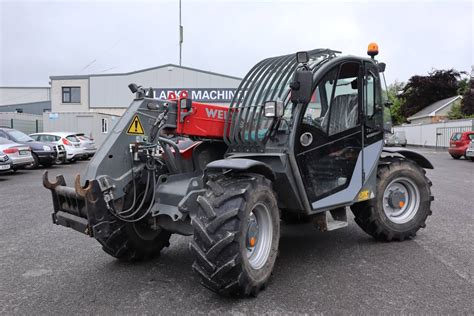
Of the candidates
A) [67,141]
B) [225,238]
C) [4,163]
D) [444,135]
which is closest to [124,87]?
[67,141]

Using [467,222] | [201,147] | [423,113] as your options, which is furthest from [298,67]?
[423,113]

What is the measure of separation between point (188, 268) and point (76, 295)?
1.25m

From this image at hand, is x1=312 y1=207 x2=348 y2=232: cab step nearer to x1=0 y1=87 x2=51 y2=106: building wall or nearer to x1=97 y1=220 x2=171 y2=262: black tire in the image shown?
x1=97 y1=220 x2=171 y2=262: black tire

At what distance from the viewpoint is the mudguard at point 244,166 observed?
3800 mm

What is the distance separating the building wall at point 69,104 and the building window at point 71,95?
28 cm

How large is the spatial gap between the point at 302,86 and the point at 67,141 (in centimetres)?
1820

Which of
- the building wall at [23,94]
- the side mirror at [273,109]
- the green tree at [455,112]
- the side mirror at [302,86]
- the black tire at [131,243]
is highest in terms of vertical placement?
the building wall at [23,94]

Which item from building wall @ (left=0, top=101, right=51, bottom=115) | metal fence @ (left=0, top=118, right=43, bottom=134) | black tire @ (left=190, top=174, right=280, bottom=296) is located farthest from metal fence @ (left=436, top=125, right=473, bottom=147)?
building wall @ (left=0, top=101, right=51, bottom=115)

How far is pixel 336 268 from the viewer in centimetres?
467

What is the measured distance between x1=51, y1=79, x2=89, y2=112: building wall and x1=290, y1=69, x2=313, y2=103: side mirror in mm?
33933

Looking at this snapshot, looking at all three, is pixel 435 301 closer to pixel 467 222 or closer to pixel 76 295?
pixel 76 295

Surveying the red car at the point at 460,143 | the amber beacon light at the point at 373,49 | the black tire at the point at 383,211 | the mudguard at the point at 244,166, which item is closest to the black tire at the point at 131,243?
the mudguard at the point at 244,166

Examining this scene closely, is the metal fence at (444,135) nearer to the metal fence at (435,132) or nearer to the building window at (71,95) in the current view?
the metal fence at (435,132)

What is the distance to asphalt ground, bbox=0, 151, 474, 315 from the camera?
3.70 m
